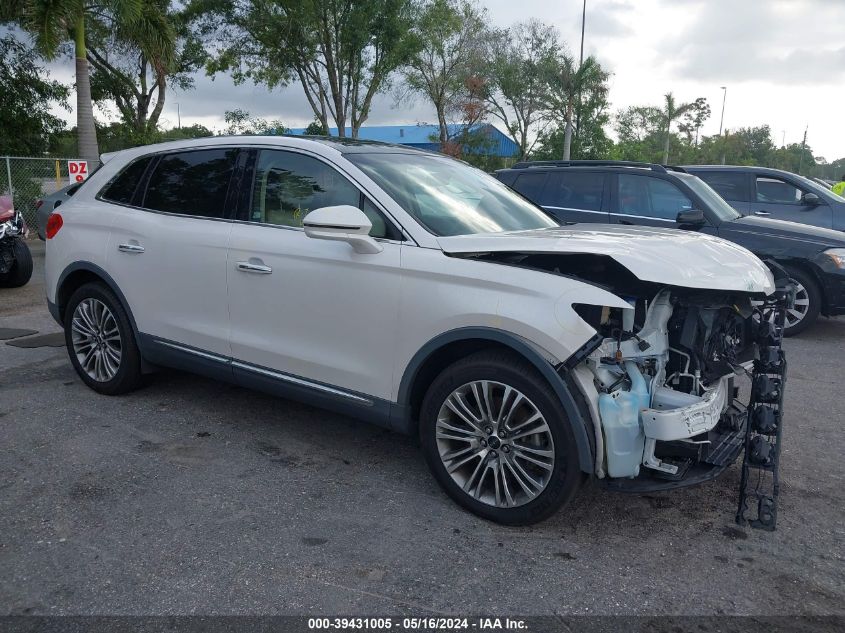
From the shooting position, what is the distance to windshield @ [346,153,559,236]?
372cm

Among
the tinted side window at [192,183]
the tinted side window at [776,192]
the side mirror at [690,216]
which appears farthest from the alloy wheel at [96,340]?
the tinted side window at [776,192]

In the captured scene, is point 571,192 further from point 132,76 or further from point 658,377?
point 132,76

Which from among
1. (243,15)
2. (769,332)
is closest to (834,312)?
(769,332)

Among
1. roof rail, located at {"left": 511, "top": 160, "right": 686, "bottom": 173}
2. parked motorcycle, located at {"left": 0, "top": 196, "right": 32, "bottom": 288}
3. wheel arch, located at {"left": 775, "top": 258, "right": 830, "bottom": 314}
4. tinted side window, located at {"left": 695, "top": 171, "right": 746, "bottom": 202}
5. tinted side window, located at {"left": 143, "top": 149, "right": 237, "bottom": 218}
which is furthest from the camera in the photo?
tinted side window, located at {"left": 695, "top": 171, "right": 746, "bottom": 202}

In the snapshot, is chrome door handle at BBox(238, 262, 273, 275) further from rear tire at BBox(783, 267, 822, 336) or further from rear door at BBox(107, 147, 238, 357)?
rear tire at BBox(783, 267, 822, 336)

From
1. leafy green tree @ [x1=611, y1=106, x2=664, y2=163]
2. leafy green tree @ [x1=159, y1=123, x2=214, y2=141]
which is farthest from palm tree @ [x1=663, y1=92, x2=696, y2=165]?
leafy green tree @ [x1=159, y1=123, x2=214, y2=141]

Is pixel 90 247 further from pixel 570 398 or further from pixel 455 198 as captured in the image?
pixel 570 398

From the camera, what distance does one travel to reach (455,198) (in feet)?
13.2

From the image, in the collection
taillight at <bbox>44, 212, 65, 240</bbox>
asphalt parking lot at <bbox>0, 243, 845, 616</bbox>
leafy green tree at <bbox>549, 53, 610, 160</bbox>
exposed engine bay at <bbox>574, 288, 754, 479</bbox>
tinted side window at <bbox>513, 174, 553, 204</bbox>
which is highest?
leafy green tree at <bbox>549, 53, 610, 160</bbox>

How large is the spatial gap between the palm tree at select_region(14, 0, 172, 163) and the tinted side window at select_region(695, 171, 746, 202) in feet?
39.5

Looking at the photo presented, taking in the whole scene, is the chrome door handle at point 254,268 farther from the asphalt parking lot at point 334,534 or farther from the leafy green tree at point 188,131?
the leafy green tree at point 188,131

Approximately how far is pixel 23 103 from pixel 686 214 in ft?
64.3

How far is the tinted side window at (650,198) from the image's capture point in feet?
26.6

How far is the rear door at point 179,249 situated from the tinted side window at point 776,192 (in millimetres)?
8338
